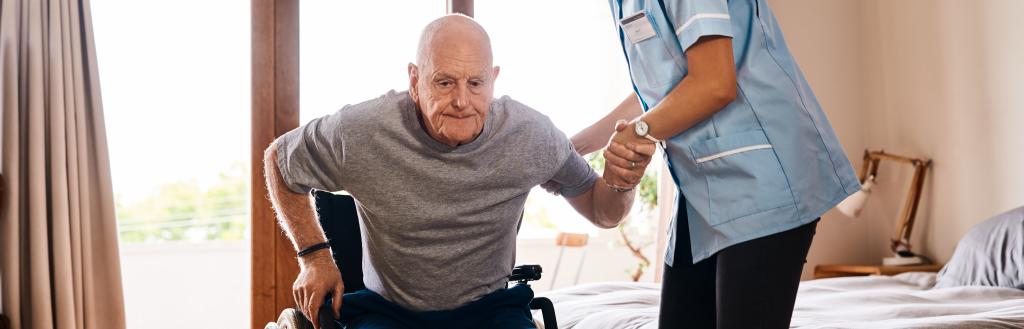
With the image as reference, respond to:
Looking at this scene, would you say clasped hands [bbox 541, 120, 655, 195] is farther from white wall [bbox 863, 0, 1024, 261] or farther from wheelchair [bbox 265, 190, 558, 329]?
white wall [bbox 863, 0, 1024, 261]

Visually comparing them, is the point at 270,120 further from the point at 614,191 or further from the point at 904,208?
the point at 904,208

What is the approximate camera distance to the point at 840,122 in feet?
14.8

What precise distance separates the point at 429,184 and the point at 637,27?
466 millimetres

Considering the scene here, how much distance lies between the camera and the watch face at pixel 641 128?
1.45m

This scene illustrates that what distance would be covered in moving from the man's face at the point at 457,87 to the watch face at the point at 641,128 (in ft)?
0.95

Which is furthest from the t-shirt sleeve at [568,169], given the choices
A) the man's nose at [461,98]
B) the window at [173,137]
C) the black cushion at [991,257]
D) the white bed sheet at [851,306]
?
the black cushion at [991,257]

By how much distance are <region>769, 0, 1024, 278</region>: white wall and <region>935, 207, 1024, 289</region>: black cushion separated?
0.41 metres

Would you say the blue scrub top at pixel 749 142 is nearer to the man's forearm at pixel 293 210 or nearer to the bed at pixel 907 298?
the man's forearm at pixel 293 210

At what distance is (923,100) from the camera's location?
4164 millimetres

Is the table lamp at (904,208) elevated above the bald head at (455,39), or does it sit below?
below

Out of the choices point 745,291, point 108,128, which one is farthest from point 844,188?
point 108,128

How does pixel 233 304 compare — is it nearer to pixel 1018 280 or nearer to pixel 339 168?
pixel 339 168

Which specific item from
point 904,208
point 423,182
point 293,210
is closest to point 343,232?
point 293,210

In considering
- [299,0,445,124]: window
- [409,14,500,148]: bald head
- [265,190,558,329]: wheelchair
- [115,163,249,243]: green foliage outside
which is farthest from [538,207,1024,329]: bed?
[115,163,249,243]: green foliage outside
